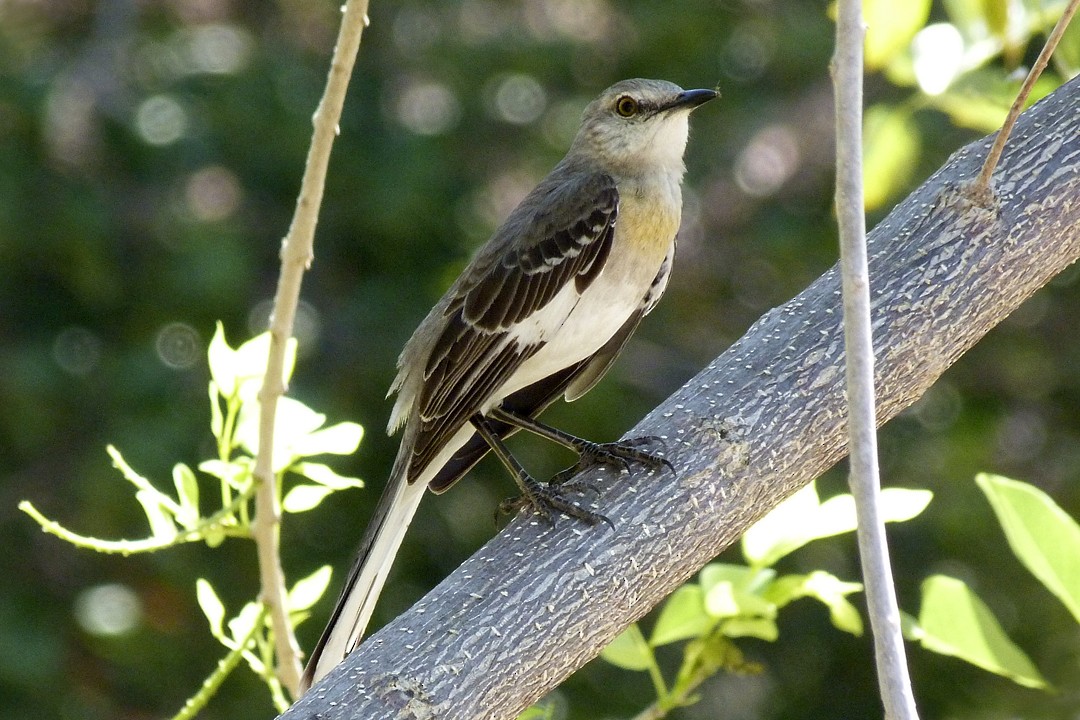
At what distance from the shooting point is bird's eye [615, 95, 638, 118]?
12.6 ft

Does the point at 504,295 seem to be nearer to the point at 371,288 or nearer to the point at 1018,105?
the point at 1018,105

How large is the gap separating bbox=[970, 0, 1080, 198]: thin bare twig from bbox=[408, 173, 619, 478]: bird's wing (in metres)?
1.30

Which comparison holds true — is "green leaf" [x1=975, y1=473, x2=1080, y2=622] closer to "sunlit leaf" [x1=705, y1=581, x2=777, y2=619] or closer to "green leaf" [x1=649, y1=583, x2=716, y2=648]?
"sunlit leaf" [x1=705, y1=581, x2=777, y2=619]

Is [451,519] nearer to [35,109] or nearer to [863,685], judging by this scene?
[863,685]

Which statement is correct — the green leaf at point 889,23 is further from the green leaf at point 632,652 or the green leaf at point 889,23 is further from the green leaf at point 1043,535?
the green leaf at point 632,652

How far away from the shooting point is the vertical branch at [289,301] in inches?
81.0

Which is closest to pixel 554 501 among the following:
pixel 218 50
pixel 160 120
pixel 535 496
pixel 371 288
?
pixel 535 496

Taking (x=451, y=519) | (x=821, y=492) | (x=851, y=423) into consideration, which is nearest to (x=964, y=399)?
(x=821, y=492)

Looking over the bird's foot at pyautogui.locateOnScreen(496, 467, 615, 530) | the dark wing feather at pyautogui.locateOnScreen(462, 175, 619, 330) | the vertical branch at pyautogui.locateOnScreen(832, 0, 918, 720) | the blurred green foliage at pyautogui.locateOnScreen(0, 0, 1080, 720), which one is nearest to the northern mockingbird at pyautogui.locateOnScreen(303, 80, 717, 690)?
the dark wing feather at pyautogui.locateOnScreen(462, 175, 619, 330)

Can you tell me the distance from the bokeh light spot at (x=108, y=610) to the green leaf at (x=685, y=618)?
13.7 ft

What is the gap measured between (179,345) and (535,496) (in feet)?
13.1

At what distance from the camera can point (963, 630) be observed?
2.22m

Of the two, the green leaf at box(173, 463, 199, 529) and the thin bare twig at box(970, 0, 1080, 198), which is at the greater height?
the green leaf at box(173, 463, 199, 529)

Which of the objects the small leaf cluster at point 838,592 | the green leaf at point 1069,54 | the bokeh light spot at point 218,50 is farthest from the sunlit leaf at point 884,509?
the bokeh light spot at point 218,50
